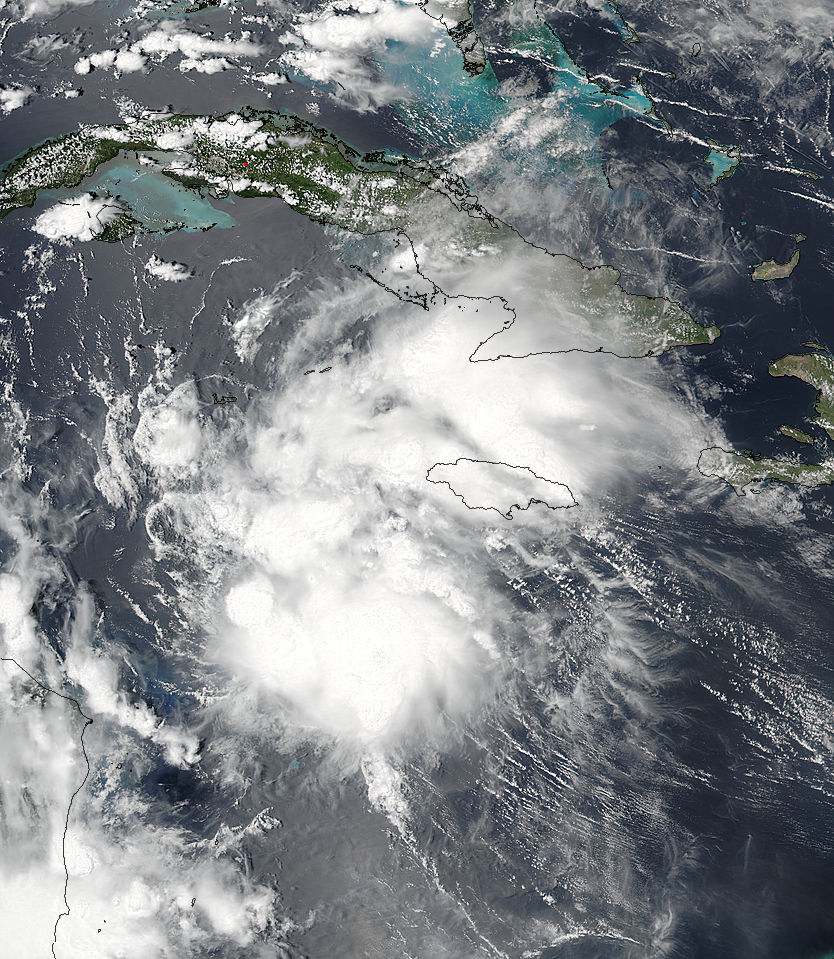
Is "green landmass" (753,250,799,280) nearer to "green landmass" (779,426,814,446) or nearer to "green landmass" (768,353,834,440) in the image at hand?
"green landmass" (768,353,834,440)

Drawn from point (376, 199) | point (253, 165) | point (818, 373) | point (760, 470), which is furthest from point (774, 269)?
point (253, 165)

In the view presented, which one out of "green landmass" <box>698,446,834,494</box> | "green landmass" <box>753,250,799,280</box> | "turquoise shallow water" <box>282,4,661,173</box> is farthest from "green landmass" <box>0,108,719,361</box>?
"green landmass" <box>698,446,834,494</box>

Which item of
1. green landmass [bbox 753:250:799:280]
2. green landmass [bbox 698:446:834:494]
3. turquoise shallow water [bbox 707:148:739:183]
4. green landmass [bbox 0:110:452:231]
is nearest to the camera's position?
green landmass [bbox 698:446:834:494]

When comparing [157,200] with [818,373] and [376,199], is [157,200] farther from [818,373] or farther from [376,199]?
[818,373]

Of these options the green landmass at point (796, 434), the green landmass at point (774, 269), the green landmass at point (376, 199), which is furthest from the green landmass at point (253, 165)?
the green landmass at point (796, 434)

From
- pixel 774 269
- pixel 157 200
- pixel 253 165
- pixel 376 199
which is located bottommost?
pixel 774 269

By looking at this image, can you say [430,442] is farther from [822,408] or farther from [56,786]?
[56,786]
